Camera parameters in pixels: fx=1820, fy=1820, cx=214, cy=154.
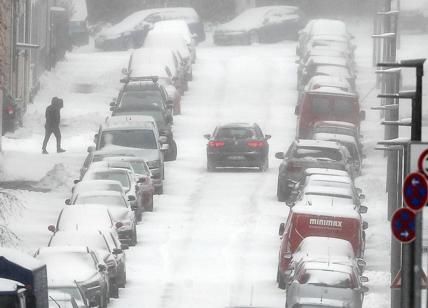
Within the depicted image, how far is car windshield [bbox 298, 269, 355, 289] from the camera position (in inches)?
1105

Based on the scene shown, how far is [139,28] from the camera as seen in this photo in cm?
7419


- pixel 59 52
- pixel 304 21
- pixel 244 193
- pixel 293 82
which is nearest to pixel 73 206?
pixel 244 193

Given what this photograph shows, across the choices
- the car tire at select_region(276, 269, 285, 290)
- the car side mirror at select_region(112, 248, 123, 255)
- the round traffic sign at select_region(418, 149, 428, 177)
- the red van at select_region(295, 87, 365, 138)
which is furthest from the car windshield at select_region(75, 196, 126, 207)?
the round traffic sign at select_region(418, 149, 428, 177)

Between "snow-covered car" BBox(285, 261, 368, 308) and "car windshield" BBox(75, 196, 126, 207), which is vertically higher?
"snow-covered car" BBox(285, 261, 368, 308)

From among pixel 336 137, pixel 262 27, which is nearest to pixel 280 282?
pixel 336 137

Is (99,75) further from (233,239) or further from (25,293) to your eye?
(25,293)

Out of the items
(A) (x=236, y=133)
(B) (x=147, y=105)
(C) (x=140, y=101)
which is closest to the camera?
(A) (x=236, y=133)

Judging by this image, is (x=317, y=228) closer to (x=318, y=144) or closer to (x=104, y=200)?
(x=104, y=200)

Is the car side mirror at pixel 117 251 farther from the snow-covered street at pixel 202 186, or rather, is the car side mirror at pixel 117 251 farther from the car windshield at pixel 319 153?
the car windshield at pixel 319 153

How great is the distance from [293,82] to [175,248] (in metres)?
28.3

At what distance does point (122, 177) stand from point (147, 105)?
11.5m

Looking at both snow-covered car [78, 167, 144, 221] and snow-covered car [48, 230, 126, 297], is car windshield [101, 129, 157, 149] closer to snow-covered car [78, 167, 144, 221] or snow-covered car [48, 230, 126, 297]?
snow-covered car [78, 167, 144, 221]

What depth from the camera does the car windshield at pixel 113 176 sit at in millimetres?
39000

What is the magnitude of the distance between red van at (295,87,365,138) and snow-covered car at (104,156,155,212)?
8890mm
